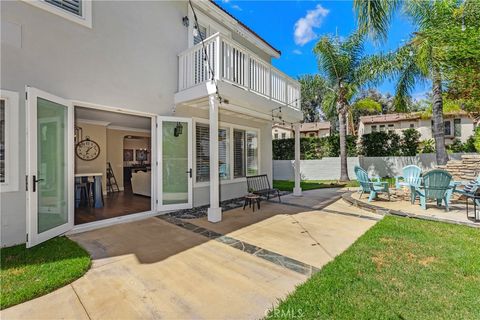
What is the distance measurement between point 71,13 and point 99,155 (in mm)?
7078

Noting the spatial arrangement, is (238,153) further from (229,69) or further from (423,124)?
(423,124)

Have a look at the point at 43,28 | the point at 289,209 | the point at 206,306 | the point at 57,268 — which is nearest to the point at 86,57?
the point at 43,28

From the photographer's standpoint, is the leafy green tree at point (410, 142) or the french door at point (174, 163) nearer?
the french door at point (174, 163)

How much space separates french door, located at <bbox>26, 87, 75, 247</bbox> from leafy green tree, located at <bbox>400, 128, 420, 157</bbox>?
16.8 m

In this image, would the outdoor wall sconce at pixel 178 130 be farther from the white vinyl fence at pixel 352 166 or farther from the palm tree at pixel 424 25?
the white vinyl fence at pixel 352 166

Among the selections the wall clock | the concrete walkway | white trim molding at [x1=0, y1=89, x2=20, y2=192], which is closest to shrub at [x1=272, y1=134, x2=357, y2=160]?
the concrete walkway

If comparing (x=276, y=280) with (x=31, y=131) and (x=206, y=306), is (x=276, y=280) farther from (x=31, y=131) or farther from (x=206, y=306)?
(x=31, y=131)

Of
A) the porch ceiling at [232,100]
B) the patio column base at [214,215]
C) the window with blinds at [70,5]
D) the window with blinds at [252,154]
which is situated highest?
the window with blinds at [70,5]

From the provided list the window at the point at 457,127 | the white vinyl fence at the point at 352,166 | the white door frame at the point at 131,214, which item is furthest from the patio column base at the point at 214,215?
the window at the point at 457,127

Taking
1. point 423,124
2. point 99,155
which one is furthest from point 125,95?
point 423,124

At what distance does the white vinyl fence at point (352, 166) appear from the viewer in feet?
44.3

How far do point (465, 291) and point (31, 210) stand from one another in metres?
6.77

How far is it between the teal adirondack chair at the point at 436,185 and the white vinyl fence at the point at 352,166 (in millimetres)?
7970

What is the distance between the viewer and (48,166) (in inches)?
185
